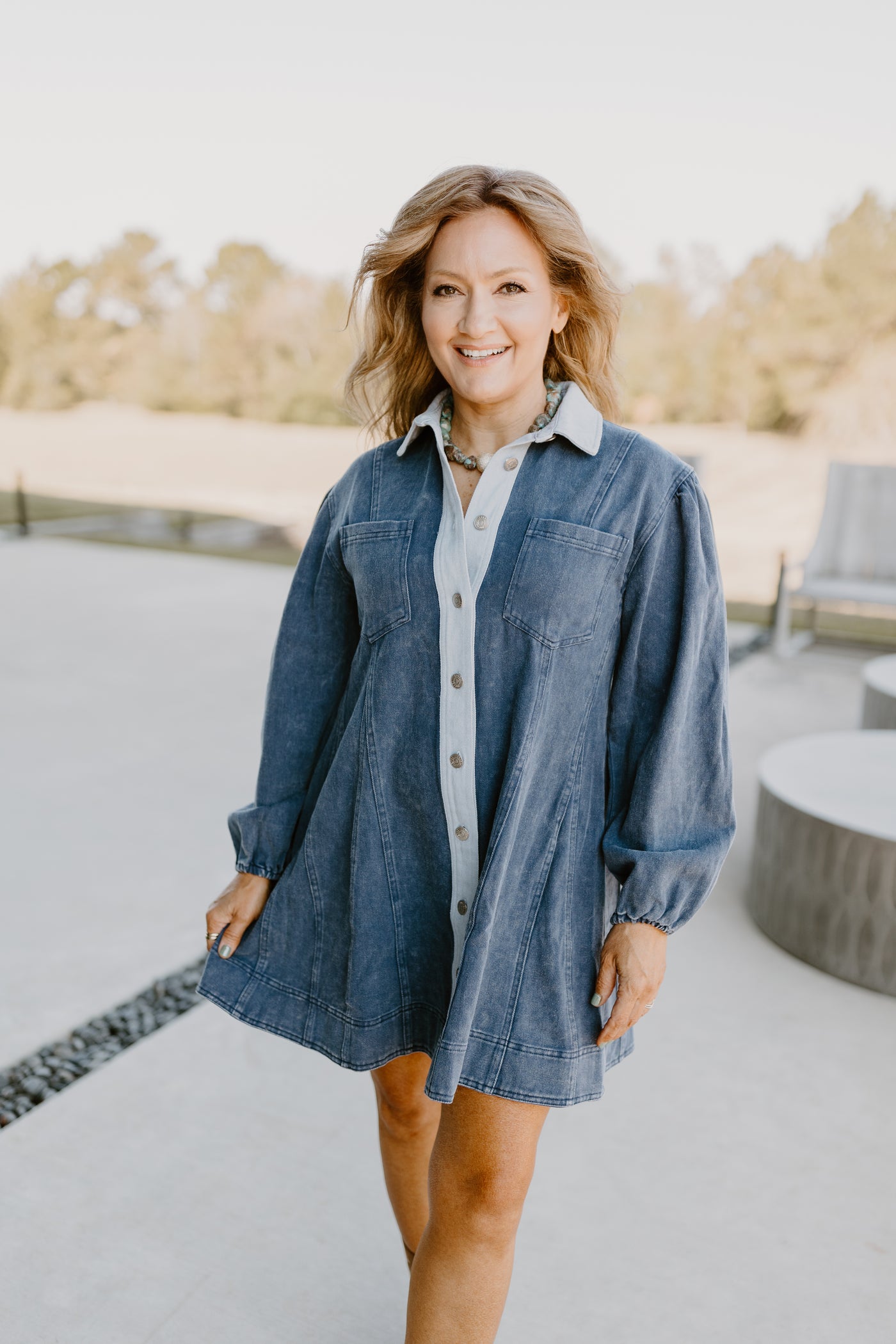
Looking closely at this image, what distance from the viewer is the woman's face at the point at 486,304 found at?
122 cm

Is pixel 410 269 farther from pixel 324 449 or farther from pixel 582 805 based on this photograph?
pixel 324 449

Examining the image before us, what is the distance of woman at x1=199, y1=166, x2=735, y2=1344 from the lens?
46.7 inches

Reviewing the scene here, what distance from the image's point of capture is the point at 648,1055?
2467 mm

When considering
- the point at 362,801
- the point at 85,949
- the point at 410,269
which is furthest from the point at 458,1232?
the point at 85,949

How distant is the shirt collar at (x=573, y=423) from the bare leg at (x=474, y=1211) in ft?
2.40

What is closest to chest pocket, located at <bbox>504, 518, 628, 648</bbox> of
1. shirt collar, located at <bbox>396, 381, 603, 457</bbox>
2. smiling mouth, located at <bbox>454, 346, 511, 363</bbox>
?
shirt collar, located at <bbox>396, 381, 603, 457</bbox>

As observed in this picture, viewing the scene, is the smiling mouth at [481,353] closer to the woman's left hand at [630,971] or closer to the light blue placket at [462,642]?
the light blue placket at [462,642]

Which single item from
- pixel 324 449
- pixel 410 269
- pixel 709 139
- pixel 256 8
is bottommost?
pixel 324 449

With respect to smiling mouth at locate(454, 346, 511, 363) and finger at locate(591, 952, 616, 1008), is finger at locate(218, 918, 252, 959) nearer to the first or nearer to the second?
→ finger at locate(591, 952, 616, 1008)

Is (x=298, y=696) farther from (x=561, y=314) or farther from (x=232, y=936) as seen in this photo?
(x=561, y=314)

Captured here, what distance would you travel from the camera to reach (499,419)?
1.29 metres

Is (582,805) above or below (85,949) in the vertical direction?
above

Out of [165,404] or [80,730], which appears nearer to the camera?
[80,730]

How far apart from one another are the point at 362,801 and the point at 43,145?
28671mm
